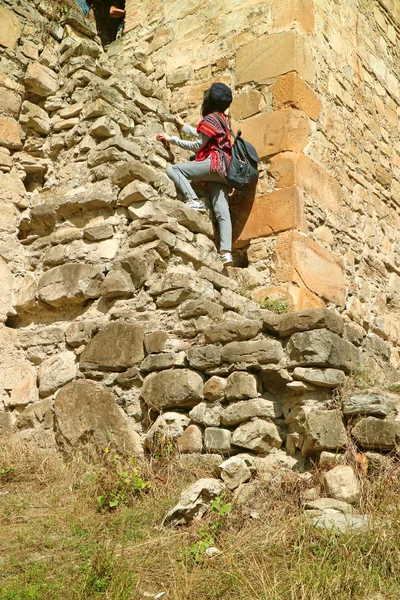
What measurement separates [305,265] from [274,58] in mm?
1856

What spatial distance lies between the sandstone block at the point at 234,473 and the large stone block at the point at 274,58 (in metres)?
3.59

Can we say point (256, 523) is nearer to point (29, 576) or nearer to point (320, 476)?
point (320, 476)

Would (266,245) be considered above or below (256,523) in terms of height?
above

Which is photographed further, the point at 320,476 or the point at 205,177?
the point at 205,177

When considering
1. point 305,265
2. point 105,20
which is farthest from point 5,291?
point 105,20

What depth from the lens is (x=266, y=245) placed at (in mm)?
5535

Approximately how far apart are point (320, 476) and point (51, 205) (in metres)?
2.84

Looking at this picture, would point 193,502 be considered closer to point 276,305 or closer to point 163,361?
point 163,361

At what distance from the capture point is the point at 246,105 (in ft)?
19.8

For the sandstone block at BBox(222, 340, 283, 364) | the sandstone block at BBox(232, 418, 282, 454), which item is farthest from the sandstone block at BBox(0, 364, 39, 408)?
the sandstone block at BBox(232, 418, 282, 454)

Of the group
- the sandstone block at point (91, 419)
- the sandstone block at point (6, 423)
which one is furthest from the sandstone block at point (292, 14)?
the sandstone block at point (6, 423)

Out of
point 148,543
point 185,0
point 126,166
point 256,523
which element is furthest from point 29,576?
point 185,0

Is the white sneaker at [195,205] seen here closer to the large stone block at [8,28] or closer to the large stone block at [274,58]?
the large stone block at [274,58]

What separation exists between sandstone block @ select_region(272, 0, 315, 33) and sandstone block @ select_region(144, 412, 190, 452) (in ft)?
12.1
